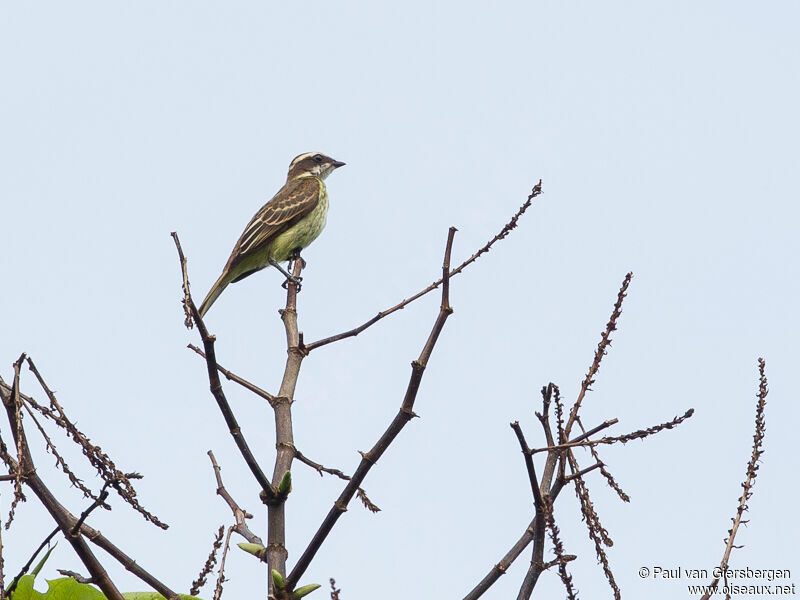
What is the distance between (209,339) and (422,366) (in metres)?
0.80

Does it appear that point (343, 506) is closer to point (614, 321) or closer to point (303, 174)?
point (614, 321)

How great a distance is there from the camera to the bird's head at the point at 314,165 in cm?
1566

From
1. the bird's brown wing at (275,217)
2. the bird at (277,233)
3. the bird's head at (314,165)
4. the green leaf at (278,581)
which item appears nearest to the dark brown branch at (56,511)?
the green leaf at (278,581)

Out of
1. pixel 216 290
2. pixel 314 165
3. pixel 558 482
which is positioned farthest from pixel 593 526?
pixel 314 165

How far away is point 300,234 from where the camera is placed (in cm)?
1345

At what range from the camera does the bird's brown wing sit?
42.6 ft

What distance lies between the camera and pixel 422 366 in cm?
379

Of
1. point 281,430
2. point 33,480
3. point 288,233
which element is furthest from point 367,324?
point 288,233

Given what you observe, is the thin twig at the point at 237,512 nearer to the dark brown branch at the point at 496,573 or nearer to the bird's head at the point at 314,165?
the dark brown branch at the point at 496,573

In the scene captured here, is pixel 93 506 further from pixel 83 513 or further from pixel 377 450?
pixel 377 450

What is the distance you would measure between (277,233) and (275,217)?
10.6 inches

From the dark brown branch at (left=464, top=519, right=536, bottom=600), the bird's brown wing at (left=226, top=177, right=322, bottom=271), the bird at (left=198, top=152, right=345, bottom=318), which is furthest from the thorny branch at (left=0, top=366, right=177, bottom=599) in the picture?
the bird's brown wing at (left=226, top=177, right=322, bottom=271)

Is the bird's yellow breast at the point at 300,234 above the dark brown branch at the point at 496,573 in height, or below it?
above

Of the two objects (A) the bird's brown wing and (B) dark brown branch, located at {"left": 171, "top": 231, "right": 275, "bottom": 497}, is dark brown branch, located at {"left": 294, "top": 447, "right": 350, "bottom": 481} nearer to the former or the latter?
(B) dark brown branch, located at {"left": 171, "top": 231, "right": 275, "bottom": 497}
